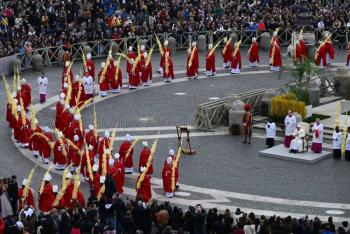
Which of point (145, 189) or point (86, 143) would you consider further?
point (86, 143)

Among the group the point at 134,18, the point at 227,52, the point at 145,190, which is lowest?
the point at 145,190

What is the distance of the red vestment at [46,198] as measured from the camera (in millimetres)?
28500

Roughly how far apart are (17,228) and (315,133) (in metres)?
13.4

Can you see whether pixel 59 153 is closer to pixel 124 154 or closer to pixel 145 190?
pixel 124 154

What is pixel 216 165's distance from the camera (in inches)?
1340

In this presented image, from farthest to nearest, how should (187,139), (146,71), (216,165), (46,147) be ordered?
(146,71) < (187,139) < (46,147) < (216,165)

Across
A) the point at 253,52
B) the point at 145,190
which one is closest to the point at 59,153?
the point at 145,190

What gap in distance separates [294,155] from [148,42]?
20269 mm

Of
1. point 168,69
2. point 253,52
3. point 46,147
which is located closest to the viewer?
point 46,147

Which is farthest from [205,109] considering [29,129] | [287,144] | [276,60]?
[276,60]

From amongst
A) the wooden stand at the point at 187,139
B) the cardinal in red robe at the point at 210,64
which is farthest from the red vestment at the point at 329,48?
the wooden stand at the point at 187,139

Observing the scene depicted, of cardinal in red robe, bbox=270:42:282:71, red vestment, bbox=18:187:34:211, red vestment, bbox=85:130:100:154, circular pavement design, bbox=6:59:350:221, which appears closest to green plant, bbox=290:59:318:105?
circular pavement design, bbox=6:59:350:221

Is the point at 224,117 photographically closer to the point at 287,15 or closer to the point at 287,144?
the point at 287,144

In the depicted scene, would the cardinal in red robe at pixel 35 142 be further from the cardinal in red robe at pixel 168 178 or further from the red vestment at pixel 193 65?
the red vestment at pixel 193 65
